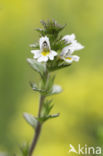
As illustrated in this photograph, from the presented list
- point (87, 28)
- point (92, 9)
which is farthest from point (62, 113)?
point (92, 9)

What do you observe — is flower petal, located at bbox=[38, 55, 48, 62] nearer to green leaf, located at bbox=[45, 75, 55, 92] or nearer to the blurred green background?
green leaf, located at bbox=[45, 75, 55, 92]

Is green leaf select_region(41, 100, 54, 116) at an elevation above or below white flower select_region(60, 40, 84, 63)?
below

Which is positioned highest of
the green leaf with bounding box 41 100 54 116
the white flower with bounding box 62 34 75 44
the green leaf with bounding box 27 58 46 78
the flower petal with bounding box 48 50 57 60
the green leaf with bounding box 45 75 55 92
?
the white flower with bounding box 62 34 75 44

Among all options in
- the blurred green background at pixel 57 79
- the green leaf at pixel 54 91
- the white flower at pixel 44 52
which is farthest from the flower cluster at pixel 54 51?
the blurred green background at pixel 57 79

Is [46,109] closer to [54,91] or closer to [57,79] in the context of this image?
[54,91]

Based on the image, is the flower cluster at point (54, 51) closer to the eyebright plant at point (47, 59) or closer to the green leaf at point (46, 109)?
the eyebright plant at point (47, 59)

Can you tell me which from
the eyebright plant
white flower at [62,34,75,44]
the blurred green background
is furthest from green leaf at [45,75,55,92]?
the blurred green background

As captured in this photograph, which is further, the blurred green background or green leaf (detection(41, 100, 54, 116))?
the blurred green background
